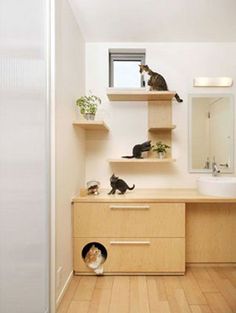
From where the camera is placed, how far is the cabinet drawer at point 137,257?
2.32m

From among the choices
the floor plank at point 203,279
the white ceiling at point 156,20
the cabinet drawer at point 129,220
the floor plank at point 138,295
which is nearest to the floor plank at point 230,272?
the floor plank at point 203,279

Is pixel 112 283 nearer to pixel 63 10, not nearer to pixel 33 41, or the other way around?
pixel 33 41

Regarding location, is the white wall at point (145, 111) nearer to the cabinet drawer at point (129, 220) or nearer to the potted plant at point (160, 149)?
the potted plant at point (160, 149)

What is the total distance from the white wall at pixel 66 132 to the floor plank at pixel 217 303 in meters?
1.12

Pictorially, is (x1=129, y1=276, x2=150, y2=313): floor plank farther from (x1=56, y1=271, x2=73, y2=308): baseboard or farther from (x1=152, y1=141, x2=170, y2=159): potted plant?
(x1=152, y1=141, x2=170, y2=159): potted plant

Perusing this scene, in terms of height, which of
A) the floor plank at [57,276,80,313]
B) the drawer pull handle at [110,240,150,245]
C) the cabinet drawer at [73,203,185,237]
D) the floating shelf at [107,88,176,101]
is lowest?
the floor plank at [57,276,80,313]

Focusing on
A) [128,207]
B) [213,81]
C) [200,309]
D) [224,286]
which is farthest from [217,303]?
[213,81]

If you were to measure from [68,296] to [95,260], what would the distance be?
395mm

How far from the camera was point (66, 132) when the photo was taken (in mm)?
2082

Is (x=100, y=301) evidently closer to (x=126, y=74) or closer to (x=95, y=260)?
(x=95, y=260)

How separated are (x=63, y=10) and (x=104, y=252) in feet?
6.79

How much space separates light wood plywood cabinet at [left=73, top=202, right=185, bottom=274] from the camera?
2.31 meters

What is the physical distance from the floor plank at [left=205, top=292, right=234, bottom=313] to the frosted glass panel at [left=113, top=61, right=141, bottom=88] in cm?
226

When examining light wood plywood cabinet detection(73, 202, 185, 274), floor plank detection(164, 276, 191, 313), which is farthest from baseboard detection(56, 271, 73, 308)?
floor plank detection(164, 276, 191, 313)
